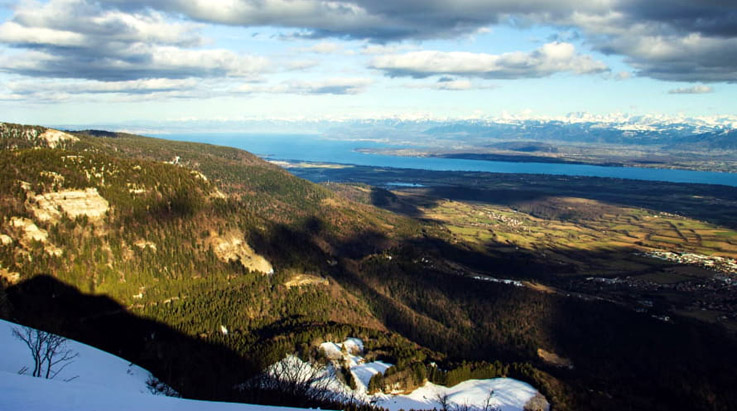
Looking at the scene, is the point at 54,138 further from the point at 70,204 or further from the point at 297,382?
the point at 297,382

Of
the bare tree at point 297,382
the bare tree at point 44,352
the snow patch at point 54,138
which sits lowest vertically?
the bare tree at point 297,382

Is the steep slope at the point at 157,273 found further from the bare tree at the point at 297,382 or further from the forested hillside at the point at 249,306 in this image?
the bare tree at the point at 297,382

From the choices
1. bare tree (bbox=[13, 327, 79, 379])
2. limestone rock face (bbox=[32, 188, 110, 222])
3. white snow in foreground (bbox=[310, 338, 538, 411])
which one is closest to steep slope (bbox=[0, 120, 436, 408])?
limestone rock face (bbox=[32, 188, 110, 222])

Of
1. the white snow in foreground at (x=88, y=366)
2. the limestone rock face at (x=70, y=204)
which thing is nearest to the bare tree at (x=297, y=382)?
the white snow in foreground at (x=88, y=366)

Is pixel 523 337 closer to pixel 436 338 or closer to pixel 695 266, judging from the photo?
pixel 436 338

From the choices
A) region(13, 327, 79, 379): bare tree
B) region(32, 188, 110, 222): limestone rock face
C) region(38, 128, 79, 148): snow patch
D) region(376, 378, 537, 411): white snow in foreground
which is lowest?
region(376, 378, 537, 411): white snow in foreground

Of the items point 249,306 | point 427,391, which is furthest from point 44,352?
point 249,306

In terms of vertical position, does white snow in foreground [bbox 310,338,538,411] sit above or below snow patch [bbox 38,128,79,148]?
below

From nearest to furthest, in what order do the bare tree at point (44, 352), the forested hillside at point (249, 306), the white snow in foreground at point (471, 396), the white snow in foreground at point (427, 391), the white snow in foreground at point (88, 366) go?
the bare tree at point (44, 352) → the white snow in foreground at point (88, 366) → the white snow in foreground at point (427, 391) → the white snow in foreground at point (471, 396) → the forested hillside at point (249, 306)

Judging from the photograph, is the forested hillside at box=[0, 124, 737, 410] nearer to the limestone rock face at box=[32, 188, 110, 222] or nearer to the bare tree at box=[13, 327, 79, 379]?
the limestone rock face at box=[32, 188, 110, 222]
